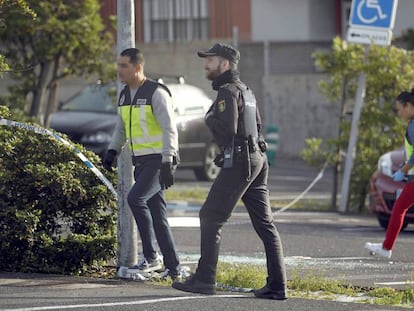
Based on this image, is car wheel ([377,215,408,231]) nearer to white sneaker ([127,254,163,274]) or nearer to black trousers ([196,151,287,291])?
white sneaker ([127,254,163,274])

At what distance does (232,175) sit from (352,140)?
27.5 ft

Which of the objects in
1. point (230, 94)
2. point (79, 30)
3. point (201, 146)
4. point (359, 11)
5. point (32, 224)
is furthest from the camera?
point (201, 146)

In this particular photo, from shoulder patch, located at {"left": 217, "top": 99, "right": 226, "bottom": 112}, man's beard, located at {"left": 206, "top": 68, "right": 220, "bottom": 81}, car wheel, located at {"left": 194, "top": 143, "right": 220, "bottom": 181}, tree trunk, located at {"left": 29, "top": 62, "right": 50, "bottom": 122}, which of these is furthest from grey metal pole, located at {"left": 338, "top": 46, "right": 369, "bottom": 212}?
shoulder patch, located at {"left": 217, "top": 99, "right": 226, "bottom": 112}

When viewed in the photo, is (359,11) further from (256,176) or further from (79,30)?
(256,176)

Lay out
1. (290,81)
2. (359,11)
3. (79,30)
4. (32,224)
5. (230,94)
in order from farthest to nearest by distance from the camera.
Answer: (290,81), (79,30), (359,11), (32,224), (230,94)

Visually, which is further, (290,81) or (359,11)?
(290,81)

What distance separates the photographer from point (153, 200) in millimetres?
9203

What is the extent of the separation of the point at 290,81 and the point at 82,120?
30.1 feet

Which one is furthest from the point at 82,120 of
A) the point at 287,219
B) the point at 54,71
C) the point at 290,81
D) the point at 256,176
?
the point at 256,176

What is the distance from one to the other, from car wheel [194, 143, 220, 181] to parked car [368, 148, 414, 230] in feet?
21.6

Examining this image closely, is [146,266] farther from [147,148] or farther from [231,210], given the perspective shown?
[231,210]

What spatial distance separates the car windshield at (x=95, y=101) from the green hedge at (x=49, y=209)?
9.64m

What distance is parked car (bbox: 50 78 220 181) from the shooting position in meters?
18.5

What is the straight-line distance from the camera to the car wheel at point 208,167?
20.4 m
